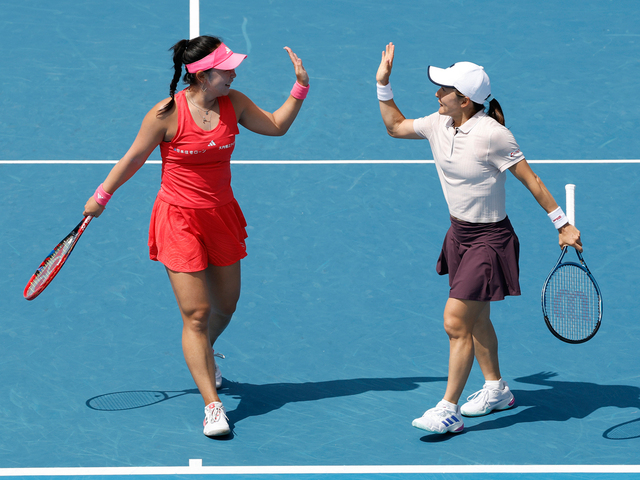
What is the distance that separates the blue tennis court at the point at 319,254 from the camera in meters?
5.34

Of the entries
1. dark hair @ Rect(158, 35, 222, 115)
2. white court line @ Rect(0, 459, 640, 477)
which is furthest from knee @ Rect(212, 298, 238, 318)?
dark hair @ Rect(158, 35, 222, 115)

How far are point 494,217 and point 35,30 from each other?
255 inches

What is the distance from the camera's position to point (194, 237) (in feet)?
17.7

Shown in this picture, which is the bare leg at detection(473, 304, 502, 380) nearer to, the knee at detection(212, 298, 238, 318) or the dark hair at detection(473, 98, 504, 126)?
the dark hair at detection(473, 98, 504, 126)

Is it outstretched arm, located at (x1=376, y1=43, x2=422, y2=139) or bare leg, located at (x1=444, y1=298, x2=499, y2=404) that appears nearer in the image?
bare leg, located at (x1=444, y1=298, x2=499, y2=404)

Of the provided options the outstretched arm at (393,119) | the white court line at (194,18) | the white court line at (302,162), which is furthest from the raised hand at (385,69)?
the white court line at (194,18)

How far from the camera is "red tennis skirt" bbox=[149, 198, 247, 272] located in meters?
5.36

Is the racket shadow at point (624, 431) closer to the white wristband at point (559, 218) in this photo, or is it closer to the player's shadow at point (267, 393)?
the player's shadow at point (267, 393)

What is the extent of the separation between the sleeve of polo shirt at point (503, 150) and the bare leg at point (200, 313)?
1647mm

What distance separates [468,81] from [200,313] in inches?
78.2

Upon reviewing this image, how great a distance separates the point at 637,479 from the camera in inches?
195

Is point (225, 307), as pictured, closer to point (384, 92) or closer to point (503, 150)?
point (384, 92)

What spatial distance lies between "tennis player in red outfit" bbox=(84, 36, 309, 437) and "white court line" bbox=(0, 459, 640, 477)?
1.04ft


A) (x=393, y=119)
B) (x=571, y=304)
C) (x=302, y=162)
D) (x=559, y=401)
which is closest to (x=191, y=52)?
(x=393, y=119)
